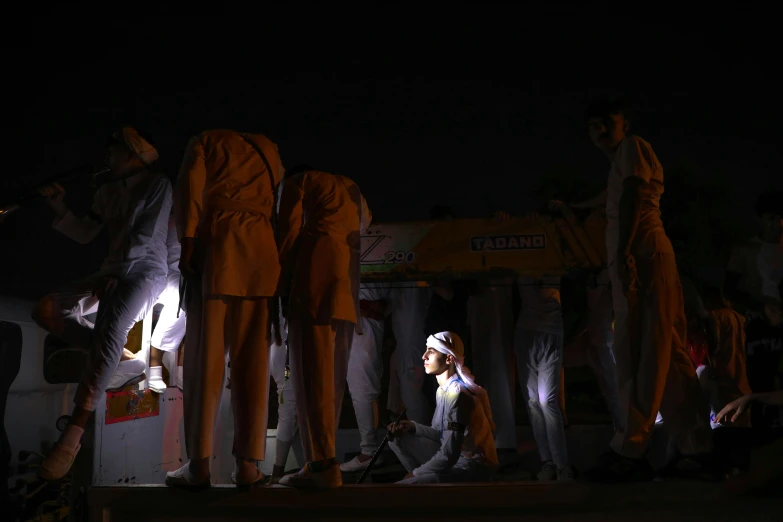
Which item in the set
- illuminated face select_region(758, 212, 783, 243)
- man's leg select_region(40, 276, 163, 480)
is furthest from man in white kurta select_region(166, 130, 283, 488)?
illuminated face select_region(758, 212, 783, 243)

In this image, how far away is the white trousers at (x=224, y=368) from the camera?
9.98ft

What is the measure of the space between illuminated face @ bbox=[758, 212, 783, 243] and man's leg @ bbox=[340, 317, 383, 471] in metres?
2.81

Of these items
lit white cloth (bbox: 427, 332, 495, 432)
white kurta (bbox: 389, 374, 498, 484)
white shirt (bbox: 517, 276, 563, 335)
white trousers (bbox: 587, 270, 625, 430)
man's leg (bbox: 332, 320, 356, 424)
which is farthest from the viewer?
white trousers (bbox: 587, 270, 625, 430)

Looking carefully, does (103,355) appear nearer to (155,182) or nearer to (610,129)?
(155,182)

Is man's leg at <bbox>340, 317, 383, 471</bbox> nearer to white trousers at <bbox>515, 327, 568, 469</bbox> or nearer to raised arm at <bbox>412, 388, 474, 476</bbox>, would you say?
raised arm at <bbox>412, 388, 474, 476</bbox>

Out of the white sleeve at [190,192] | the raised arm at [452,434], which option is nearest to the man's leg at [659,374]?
the raised arm at [452,434]

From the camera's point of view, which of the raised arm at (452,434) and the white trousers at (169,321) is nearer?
the white trousers at (169,321)

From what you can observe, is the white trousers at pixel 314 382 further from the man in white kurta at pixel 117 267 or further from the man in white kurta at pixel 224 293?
the man in white kurta at pixel 117 267

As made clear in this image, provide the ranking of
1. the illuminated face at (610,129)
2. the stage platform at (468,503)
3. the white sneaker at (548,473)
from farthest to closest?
the white sneaker at (548,473) < the illuminated face at (610,129) < the stage platform at (468,503)

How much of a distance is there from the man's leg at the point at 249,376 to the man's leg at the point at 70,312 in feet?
3.68

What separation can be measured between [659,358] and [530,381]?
1910 mm

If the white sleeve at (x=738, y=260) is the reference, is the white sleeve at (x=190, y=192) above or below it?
above

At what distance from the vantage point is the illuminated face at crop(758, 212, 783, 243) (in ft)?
12.1

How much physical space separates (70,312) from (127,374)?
487 millimetres
